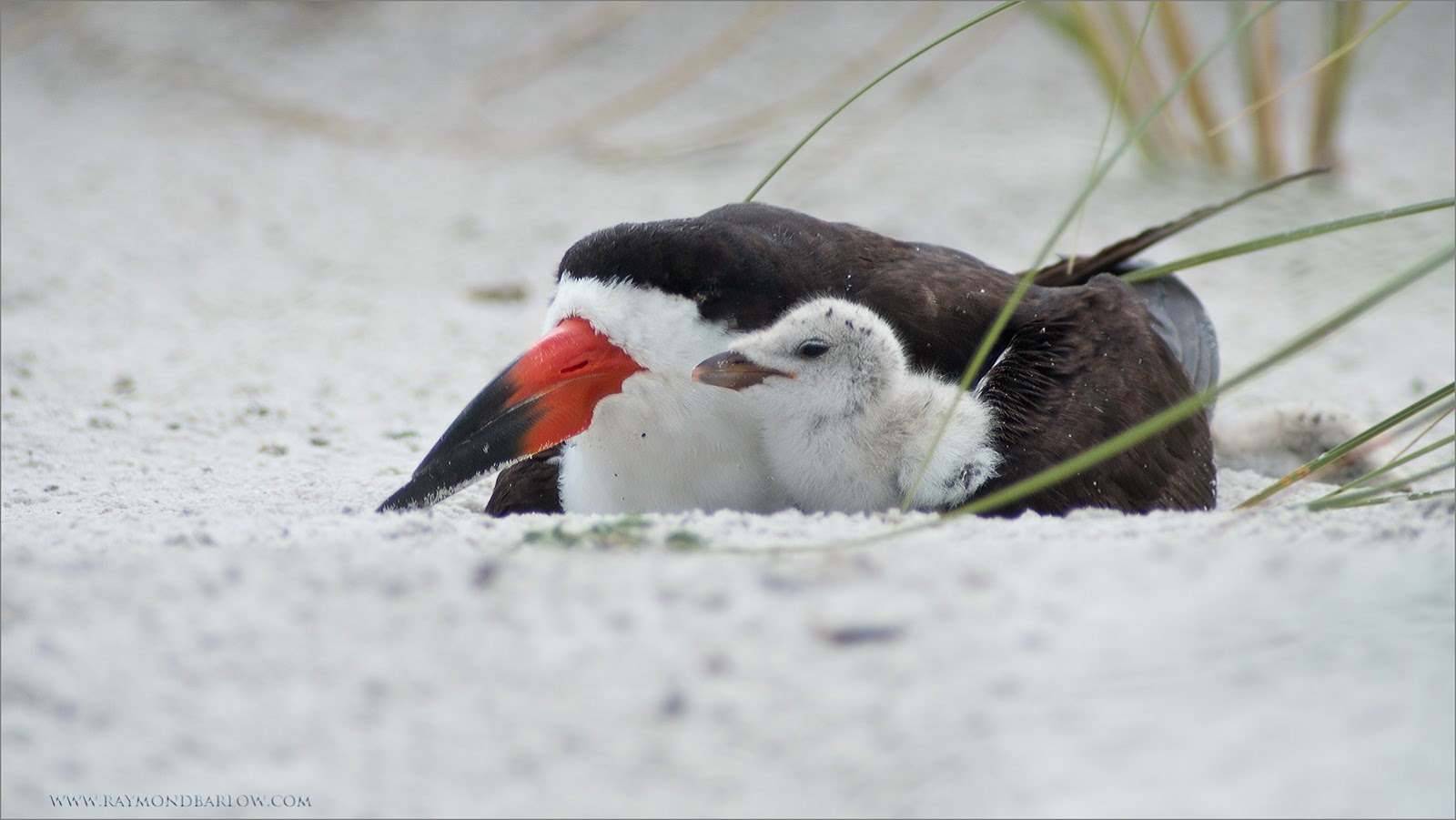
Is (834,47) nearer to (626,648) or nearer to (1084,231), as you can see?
(1084,231)

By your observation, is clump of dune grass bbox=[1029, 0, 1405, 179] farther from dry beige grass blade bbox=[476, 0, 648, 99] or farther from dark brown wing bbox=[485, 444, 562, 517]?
dark brown wing bbox=[485, 444, 562, 517]

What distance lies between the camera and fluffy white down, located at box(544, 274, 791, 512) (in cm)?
292

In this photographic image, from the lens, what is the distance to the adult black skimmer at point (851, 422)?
2.84 meters

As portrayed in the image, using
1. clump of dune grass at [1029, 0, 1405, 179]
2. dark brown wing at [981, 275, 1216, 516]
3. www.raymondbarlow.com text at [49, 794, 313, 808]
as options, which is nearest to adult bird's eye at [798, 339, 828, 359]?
dark brown wing at [981, 275, 1216, 516]

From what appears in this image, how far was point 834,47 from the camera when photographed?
9.62m

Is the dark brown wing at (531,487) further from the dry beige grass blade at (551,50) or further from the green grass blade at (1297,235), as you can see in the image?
the dry beige grass blade at (551,50)

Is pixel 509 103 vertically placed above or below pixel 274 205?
above

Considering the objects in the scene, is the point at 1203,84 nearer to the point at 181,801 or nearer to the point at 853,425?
the point at 853,425

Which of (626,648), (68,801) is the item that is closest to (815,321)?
(626,648)

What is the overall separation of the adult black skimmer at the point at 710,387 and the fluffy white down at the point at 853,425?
8 centimetres

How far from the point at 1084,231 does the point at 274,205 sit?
398 centimetres

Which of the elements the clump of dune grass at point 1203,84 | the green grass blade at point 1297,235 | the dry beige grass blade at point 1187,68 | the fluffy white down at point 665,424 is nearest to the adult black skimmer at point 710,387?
the fluffy white down at point 665,424

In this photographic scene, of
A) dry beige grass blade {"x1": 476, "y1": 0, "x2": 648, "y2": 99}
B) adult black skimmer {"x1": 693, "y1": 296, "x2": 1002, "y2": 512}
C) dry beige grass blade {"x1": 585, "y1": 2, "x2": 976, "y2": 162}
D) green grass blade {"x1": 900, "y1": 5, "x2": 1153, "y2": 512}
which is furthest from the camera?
dry beige grass blade {"x1": 476, "y1": 0, "x2": 648, "y2": 99}

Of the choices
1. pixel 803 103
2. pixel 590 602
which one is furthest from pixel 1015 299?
pixel 803 103
